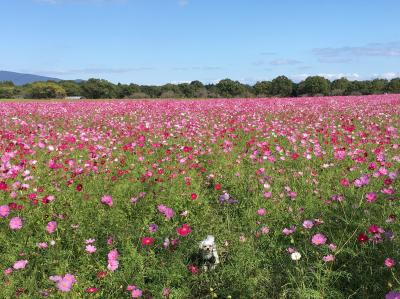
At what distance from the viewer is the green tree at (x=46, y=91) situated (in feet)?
188

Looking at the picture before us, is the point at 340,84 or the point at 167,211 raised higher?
the point at 340,84

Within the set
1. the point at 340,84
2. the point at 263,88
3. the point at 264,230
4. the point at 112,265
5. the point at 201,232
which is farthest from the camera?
the point at 263,88

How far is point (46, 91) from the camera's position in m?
57.8

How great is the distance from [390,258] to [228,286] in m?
1.10

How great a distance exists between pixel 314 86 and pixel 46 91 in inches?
1581

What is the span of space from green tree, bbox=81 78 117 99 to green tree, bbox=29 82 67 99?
4484 millimetres

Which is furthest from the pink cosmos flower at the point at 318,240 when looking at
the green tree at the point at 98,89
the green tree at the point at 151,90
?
the green tree at the point at 98,89

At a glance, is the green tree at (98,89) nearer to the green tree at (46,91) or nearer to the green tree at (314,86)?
the green tree at (46,91)

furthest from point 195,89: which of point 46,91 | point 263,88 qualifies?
point 46,91

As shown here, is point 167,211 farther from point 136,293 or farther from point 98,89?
point 98,89

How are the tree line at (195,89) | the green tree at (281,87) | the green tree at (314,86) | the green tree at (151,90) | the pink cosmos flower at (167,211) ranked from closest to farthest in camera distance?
the pink cosmos flower at (167,211) → the green tree at (151,90) → the green tree at (314,86) → the tree line at (195,89) → the green tree at (281,87)

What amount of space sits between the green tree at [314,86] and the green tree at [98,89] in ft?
96.8

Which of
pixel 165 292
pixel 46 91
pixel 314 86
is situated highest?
pixel 314 86

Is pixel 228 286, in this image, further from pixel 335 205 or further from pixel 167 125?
pixel 167 125
